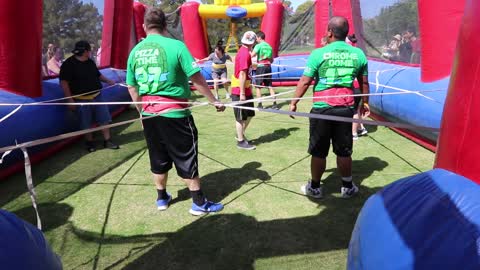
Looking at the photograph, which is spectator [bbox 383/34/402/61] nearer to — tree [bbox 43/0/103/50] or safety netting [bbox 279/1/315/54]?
tree [bbox 43/0/103/50]

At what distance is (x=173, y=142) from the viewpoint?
3.30 m

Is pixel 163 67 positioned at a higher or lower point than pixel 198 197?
higher

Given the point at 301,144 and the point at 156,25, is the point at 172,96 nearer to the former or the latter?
the point at 156,25

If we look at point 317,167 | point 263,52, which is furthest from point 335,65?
point 263,52

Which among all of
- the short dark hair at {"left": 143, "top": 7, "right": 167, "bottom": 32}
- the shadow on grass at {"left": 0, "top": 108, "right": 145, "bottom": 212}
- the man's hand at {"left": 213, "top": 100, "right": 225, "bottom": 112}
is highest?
the short dark hair at {"left": 143, "top": 7, "right": 167, "bottom": 32}

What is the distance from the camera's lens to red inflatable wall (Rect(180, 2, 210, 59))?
535 inches

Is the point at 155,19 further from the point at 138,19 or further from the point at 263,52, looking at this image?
the point at 138,19

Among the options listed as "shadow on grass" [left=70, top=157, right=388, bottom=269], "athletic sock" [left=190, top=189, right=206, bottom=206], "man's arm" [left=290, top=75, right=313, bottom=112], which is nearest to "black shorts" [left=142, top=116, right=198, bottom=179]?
"athletic sock" [left=190, top=189, right=206, bottom=206]

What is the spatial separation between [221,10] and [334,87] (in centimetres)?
1186

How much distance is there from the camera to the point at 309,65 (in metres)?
3.42

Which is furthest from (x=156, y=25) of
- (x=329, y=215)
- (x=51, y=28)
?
(x=51, y=28)

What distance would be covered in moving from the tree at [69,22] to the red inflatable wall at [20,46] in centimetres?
159

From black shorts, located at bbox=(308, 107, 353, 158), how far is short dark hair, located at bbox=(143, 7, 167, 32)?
1622mm

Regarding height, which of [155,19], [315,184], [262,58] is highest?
[155,19]
